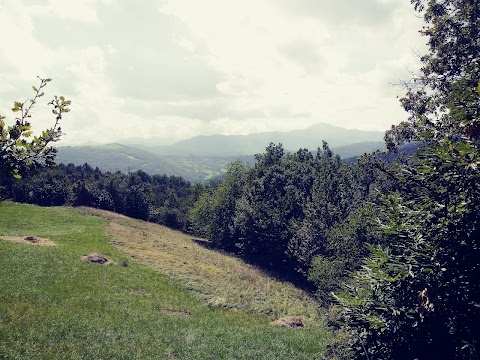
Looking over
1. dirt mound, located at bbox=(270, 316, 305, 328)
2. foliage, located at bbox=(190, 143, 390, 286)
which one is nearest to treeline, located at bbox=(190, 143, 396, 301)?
foliage, located at bbox=(190, 143, 390, 286)

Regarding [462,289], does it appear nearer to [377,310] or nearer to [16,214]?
[377,310]

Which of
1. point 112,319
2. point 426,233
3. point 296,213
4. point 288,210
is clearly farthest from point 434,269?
point 296,213

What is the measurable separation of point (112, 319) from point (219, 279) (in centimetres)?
2110

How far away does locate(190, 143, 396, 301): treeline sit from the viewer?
135ft

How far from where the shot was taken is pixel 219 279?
→ 43062mm

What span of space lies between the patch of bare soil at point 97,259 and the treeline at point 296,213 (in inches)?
992

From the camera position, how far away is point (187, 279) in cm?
3947

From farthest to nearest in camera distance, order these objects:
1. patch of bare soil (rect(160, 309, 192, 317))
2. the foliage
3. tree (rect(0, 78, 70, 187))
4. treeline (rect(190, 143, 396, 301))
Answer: the foliage < treeline (rect(190, 143, 396, 301)) < patch of bare soil (rect(160, 309, 192, 317)) < tree (rect(0, 78, 70, 187))

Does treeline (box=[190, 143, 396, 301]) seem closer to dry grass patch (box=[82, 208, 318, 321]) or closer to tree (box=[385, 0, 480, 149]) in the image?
dry grass patch (box=[82, 208, 318, 321])

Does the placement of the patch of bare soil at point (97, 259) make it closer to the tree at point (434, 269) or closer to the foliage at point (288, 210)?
the foliage at point (288, 210)

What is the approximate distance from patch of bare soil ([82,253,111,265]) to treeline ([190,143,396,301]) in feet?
82.6

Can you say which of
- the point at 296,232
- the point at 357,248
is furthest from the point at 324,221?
the point at 357,248

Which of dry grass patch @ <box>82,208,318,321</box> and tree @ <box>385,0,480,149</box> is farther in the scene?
dry grass patch @ <box>82,208,318,321</box>

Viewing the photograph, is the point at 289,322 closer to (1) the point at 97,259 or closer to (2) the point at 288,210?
(1) the point at 97,259
